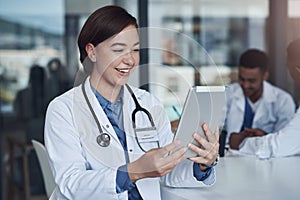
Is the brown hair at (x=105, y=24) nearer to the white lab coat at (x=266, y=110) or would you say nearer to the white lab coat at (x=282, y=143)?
the white lab coat at (x=282, y=143)

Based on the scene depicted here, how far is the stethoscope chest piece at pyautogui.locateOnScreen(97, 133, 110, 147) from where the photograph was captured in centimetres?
149

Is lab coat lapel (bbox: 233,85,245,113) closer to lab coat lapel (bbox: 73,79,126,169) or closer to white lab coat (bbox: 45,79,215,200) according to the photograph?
white lab coat (bbox: 45,79,215,200)

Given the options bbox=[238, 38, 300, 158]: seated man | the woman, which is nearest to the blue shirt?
the woman

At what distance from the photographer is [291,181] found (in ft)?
5.71

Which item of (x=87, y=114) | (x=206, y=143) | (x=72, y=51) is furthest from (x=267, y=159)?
(x=72, y=51)

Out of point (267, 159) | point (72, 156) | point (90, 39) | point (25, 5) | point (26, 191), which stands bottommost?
point (26, 191)

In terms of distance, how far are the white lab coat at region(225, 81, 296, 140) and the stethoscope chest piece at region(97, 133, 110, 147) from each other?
166 centimetres

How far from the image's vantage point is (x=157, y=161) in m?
1.33

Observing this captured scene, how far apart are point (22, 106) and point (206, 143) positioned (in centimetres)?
248

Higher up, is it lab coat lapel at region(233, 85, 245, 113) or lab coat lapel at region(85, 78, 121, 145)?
lab coat lapel at region(85, 78, 121, 145)

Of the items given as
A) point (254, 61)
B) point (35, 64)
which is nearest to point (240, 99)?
point (254, 61)

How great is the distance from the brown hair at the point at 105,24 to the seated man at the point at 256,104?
1666mm

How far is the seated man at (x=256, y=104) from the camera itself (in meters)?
3.12

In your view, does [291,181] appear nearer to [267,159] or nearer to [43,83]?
[267,159]
